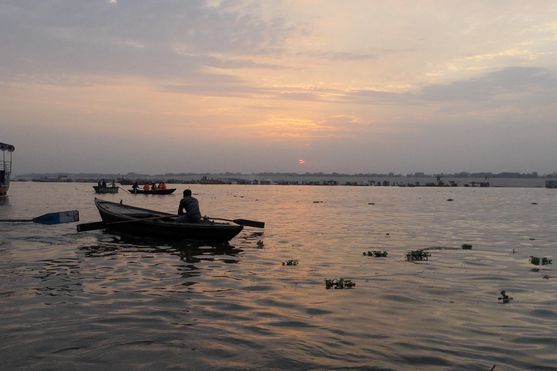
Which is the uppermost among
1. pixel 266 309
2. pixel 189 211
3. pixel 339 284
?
pixel 189 211

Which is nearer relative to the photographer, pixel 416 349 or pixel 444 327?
pixel 416 349

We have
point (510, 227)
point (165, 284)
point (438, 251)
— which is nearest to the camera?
point (165, 284)

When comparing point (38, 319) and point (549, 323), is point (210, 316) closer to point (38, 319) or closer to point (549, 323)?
point (38, 319)

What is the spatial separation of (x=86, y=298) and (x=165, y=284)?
7.33ft

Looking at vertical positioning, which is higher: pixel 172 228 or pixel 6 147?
pixel 6 147

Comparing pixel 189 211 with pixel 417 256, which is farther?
pixel 189 211

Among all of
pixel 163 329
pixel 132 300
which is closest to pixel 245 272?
pixel 132 300

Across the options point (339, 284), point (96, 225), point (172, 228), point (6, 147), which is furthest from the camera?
point (6, 147)

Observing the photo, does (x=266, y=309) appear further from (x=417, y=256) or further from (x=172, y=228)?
(x=172, y=228)

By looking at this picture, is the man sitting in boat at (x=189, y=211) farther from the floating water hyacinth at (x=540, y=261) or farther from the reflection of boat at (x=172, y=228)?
the floating water hyacinth at (x=540, y=261)

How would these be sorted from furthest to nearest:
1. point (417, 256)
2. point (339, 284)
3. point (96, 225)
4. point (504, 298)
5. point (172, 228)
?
1. point (96, 225)
2. point (172, 228)
3. point (417, 256)
4. point (339, 284)
5. point (504, 298)

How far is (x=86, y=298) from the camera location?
10.9 m

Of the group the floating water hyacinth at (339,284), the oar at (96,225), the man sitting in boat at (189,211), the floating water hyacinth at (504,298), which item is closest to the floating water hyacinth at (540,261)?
the floating water hyacinth at (504,298)

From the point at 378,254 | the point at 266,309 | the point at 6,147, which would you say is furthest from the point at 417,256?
the point at 6,147
